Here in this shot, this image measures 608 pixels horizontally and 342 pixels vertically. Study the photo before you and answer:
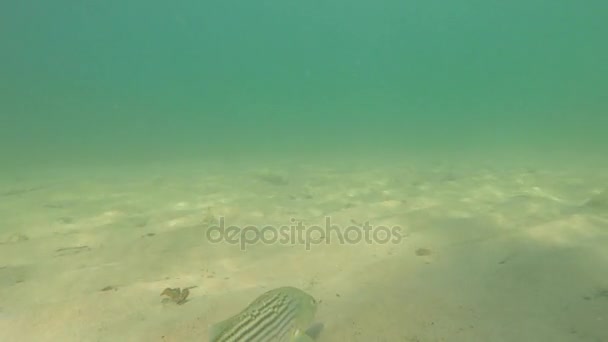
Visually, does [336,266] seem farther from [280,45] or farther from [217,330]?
[280,45]

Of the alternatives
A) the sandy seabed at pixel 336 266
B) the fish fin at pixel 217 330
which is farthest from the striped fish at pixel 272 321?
the sandy seabed at pixel 336 266

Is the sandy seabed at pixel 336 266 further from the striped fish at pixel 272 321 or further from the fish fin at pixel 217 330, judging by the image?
the fish fin at pixel 217 330

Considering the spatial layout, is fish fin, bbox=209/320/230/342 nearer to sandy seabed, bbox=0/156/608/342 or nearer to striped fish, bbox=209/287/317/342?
striped fish, bbox=209/287/317/342

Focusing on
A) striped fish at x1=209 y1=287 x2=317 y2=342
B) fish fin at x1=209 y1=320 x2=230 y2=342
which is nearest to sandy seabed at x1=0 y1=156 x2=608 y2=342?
striped fish at x1=209 y1=287 x2=317 y2=342

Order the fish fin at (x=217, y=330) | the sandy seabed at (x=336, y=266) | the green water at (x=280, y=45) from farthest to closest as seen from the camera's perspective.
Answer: the green water at (x=280, y=45)
the sandy seabed at (x=336, y=266)
the fish fin at (x=217, y=330)

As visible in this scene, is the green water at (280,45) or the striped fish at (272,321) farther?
the green water at (280,45)

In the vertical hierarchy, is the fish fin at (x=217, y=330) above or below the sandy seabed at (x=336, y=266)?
above
